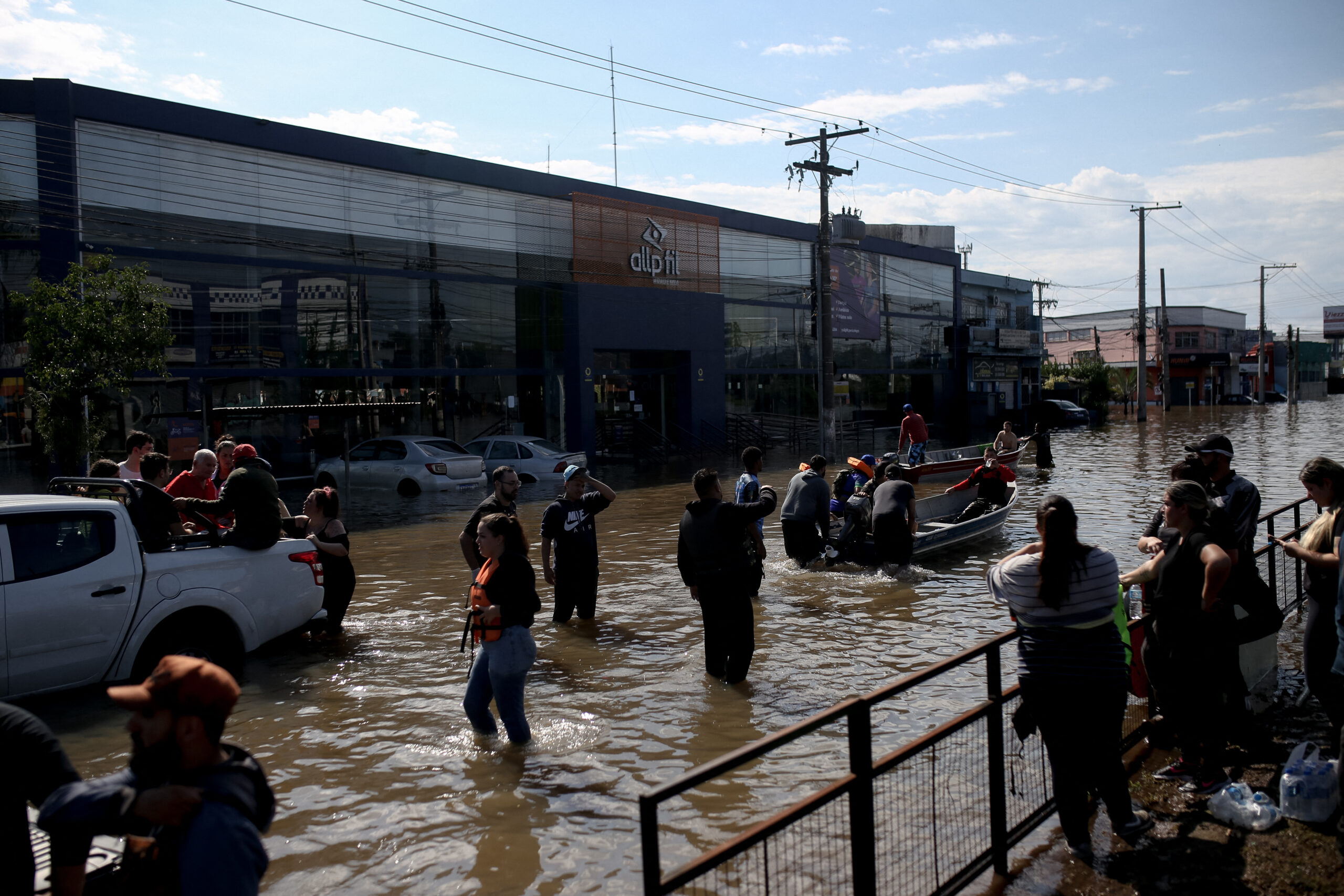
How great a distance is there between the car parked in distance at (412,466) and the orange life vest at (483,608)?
53.0 feet

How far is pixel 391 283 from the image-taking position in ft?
83.6

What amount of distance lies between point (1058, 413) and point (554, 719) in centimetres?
4866

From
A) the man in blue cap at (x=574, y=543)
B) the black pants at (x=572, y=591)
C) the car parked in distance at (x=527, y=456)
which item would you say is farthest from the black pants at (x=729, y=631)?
the car parked in distance at (x=527, y=456)

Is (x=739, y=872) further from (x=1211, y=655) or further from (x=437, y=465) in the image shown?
(x=437, y=465)

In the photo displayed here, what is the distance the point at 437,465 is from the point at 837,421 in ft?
70.8

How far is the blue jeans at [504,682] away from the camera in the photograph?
5848 millimetres

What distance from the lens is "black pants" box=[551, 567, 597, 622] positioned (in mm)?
9523

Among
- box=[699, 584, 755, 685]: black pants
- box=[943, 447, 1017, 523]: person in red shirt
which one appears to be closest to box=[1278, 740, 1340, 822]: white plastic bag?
box=[699, 584, 755, 685]: black pants

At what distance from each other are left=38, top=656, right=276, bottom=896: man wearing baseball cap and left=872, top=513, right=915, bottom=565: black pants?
9.62 m

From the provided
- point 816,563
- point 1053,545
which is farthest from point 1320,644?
point 816,563

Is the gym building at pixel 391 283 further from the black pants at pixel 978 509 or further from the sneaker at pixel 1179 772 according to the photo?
the sneaker at pixel 1179 772

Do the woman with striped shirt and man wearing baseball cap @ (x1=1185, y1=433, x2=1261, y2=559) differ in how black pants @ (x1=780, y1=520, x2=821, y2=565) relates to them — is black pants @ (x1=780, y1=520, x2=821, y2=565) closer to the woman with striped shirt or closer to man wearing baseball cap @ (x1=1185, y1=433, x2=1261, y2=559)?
man wearing baseball cap @ (x1=1185, y1=433, x2=1261, y2=559)

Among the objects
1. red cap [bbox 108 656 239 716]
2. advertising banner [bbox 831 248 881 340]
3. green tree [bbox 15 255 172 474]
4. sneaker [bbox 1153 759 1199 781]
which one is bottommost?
sneaker [bbox 1153 759 1199 781]

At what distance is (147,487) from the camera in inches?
298
